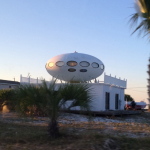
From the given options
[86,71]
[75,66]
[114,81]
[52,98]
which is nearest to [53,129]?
[52,98]

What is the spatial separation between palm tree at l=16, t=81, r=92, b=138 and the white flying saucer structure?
58.8 feet

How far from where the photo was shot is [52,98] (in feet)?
36.8

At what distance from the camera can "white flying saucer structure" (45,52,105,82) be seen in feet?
98.9

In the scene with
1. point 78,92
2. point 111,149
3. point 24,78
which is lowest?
point 111,149

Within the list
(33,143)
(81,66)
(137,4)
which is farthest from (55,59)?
(33,143)

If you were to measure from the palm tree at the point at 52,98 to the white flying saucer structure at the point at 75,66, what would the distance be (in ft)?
58.8

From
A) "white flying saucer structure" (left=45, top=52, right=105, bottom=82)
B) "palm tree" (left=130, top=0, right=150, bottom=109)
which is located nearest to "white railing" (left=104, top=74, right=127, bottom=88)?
"white flying saucer structure" (left=45, top=52, right=105, bottom=82)

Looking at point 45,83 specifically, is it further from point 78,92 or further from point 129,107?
point 129,107

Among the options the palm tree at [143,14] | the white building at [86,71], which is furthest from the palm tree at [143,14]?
the white building at [86,71]

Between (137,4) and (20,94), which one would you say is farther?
(137,4)

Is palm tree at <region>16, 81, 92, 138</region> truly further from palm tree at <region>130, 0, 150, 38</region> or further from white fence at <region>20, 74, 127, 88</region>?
white fence at <region>20, 74, 127, 88</region>

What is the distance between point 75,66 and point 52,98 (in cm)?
1898

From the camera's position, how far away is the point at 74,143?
34.8 feet

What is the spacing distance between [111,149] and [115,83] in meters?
23.0
